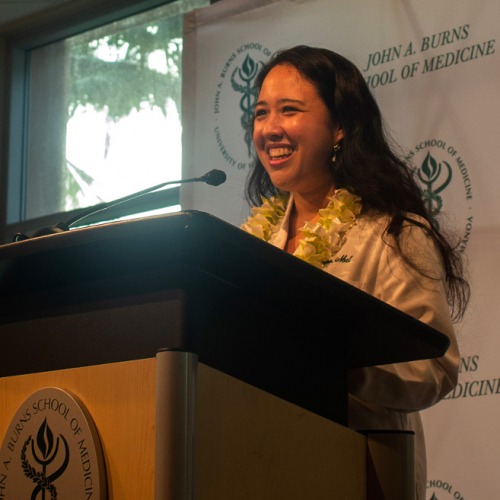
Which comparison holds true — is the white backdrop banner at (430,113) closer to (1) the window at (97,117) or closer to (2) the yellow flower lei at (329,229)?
(1) the window at (97,117)

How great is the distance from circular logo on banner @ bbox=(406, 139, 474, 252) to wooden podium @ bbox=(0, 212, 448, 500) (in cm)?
183

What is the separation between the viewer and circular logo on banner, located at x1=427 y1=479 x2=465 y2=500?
9.62 ft

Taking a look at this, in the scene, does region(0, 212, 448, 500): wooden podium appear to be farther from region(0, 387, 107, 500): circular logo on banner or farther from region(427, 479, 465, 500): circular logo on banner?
region(427, 479, 465, 500): circular logo on banner

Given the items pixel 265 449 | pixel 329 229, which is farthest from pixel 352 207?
pixel 265 449

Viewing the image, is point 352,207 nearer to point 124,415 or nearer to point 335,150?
point 335,150

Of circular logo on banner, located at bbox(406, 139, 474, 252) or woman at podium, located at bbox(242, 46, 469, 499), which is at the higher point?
circular logo on banner, located at bbox(406, 139, 474, 252)

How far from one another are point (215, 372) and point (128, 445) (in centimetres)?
11

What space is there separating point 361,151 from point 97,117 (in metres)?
2.99

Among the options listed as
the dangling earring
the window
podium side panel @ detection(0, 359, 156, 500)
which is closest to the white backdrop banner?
the window

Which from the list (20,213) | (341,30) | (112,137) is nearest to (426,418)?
(341,30)

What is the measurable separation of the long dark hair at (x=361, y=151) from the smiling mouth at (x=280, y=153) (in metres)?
0.11

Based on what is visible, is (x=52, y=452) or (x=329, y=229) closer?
(x=52, y=452)

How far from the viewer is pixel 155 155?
15.3ft

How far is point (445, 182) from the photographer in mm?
3182
